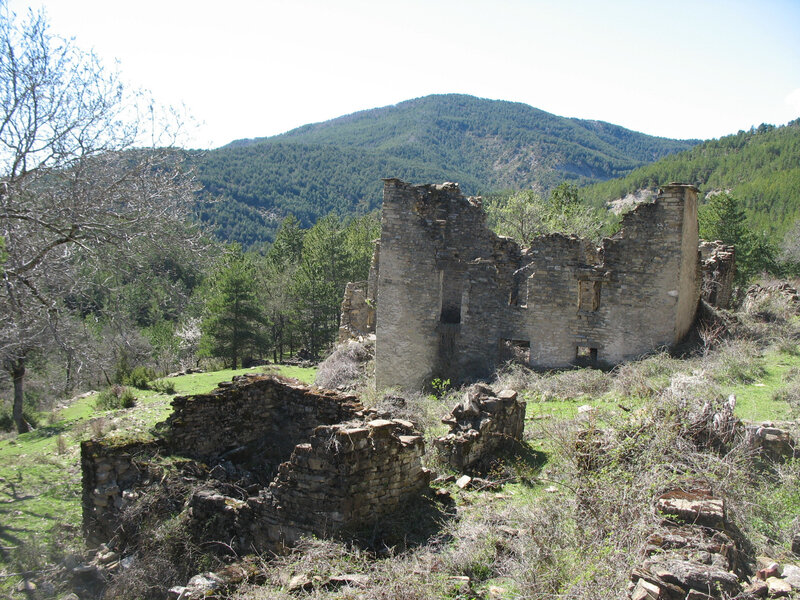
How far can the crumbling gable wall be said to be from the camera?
39.3 feet

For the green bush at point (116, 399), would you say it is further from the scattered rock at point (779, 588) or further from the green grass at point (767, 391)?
the scattered rock at point (779, 588)

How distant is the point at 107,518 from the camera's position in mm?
6801

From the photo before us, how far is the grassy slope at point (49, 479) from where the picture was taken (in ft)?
23.1

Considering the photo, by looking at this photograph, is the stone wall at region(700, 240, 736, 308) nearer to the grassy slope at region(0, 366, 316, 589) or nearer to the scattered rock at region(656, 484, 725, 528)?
the scattered rock at region(656, 484, 725, 528)

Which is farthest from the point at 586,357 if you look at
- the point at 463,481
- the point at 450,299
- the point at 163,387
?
the point at 163,387

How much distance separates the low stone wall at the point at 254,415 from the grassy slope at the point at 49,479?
81 centimetres

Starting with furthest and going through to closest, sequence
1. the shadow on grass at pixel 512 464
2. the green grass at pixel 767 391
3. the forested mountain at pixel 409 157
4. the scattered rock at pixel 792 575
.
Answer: the forested mountain at pixel 409 157 → the green grass at pixel 767 391 → the shadow on grass at pixel 512 464 → the scattered rock at pixel 792 575

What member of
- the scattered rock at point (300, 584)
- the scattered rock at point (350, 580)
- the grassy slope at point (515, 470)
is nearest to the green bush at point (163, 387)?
the grassy slope at point (515, 470)

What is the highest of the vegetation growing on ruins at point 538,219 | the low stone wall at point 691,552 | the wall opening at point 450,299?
the vegetation growing on ruins at point 538,219

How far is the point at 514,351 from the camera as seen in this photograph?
1339 centimetres

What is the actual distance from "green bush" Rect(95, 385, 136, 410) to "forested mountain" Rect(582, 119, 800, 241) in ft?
168

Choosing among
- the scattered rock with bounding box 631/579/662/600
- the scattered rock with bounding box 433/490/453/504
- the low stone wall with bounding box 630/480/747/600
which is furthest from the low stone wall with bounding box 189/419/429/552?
the scattered rock with bounding box 631/579/662/600

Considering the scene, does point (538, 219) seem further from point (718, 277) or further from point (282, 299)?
point (282, 299)

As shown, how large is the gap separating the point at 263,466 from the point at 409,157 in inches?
5199
